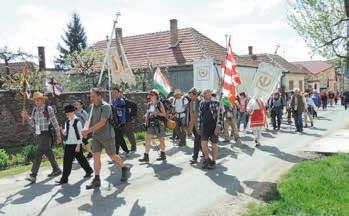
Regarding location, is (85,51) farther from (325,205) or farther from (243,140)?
(325,205)

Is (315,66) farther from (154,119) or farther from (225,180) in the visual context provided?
(225,180)

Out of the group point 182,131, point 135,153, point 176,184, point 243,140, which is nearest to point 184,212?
point 176,184

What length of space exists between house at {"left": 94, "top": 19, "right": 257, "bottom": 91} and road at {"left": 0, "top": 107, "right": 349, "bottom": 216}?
17.4 meters

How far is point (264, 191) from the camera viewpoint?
7637mm

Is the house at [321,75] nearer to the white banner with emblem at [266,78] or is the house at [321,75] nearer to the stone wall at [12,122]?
the white banner with emblem at [266,78]

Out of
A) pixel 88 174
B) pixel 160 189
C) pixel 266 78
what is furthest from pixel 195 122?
pixel 160 189

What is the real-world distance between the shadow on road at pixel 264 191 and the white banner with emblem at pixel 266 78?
4.16 m

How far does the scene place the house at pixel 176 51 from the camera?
28641 mm

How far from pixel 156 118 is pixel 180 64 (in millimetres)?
18239

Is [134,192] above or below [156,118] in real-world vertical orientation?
below

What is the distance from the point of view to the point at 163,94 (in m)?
15.1

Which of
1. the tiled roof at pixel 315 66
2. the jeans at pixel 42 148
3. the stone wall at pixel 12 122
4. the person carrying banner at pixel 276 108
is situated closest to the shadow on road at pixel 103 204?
the jeans at pixel 42 148

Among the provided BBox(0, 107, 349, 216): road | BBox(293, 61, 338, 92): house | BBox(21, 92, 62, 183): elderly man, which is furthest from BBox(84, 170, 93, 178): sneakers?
BBox(293, 61, 338, 92): house

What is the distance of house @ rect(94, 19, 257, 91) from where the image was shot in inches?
1128
